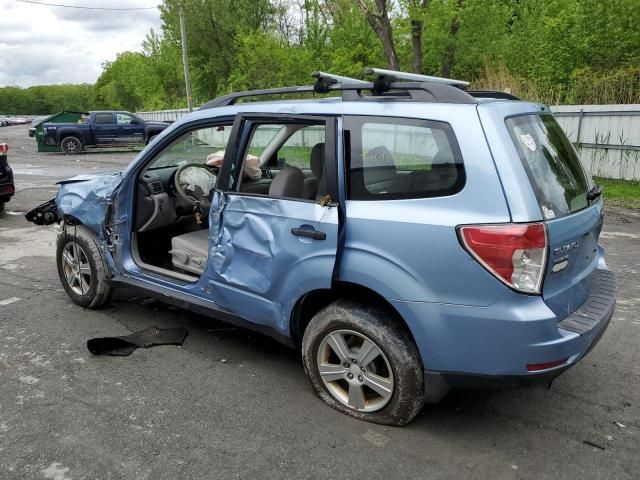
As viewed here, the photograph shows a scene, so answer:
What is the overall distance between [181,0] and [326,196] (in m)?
40.4

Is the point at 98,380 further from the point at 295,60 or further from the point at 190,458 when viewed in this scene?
the point at 295,60

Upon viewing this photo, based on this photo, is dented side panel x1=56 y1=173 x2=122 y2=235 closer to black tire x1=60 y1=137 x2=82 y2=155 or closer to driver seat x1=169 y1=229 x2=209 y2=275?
driver seat x1=169 y1=229 x2=209 y2=275

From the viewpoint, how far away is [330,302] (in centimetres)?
312

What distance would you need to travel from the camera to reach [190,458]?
267 centimetres

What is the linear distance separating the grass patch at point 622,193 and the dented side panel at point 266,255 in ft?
26.9

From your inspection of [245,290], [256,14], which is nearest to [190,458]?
[245,290]

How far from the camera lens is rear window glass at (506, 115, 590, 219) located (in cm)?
255

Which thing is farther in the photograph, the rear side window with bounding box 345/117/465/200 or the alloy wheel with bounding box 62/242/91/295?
the alloy wheel with bounding box 62/242/91/295

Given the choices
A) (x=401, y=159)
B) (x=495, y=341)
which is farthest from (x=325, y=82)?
(x=495, y=341)

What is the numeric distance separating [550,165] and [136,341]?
3.04 metres

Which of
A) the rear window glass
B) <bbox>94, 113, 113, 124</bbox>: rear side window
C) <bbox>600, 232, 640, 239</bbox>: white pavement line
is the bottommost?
<bbox>600, 232, 640, 239</bbox>: white pavement line

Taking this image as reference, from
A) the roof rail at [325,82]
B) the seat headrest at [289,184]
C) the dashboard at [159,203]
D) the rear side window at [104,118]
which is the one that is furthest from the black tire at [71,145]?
the roof rail at [325,82]

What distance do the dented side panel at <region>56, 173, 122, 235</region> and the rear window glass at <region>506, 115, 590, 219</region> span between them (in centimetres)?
294

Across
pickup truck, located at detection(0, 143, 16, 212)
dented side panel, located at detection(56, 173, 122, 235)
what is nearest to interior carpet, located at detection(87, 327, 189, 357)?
dented side panel, located at detection(56, 173, 122, 235)
